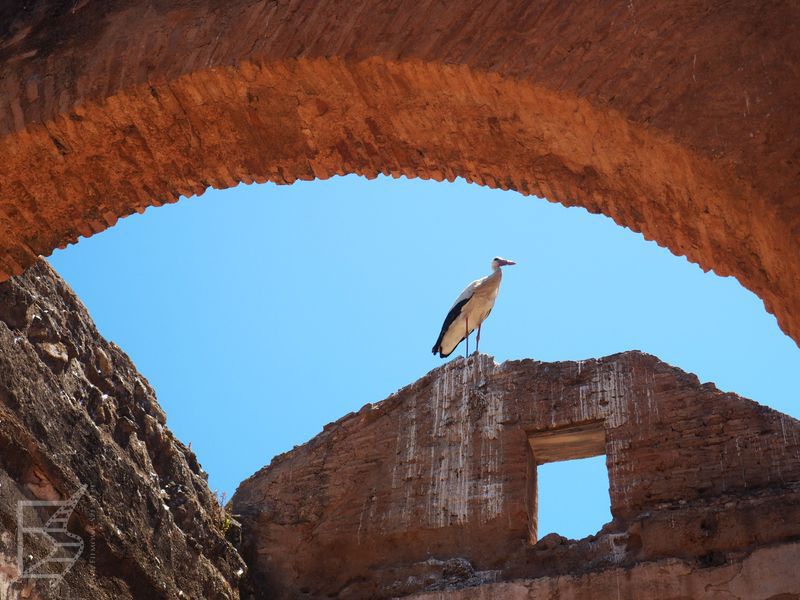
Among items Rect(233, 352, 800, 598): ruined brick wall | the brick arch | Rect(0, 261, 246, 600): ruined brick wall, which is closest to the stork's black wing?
Rect(233, 352, 800, 598): ruined brick wall

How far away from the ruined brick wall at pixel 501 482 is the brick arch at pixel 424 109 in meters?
6.30

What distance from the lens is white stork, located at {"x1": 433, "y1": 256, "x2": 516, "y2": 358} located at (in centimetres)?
1272

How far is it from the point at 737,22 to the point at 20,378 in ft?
18.6

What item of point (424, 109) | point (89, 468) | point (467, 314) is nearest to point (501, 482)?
point (467, 314)

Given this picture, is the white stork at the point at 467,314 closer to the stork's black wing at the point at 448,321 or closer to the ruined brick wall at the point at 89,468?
the stork's black wing at the point at 448,321

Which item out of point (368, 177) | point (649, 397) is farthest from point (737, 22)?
point (649, 397)

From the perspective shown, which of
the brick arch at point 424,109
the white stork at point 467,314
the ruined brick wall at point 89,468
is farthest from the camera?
the white stork at point 467,314

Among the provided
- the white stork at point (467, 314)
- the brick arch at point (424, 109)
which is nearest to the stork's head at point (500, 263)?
the white stork at point (467, 314)

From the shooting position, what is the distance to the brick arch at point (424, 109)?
302 centimetres

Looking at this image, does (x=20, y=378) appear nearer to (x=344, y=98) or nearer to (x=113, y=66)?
(x=113, y=66)

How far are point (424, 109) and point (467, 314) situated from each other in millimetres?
9220

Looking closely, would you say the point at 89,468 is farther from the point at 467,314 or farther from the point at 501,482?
the point at 467,314

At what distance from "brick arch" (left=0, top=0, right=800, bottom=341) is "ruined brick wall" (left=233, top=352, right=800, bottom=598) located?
6.30 meters

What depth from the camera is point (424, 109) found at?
3.58 metres
